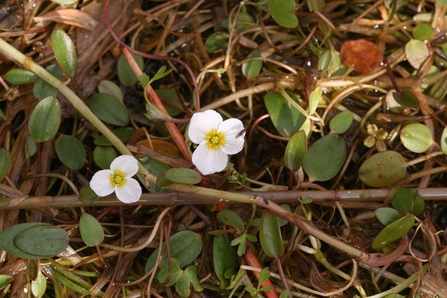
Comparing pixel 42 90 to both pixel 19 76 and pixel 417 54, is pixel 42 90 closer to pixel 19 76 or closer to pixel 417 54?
pixel 19 76

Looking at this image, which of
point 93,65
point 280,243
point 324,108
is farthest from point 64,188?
point 324,108

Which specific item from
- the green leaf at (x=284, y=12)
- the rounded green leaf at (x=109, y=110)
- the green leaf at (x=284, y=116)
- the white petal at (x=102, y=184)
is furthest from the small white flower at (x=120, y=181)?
the green leaf at (x=284, y=12)

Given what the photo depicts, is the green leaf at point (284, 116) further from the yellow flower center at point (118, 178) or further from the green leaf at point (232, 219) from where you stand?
the yellow flower center at point (118, 178)

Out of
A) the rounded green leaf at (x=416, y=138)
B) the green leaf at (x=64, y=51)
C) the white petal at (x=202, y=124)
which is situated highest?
the green leaf at (x=64, y=51)

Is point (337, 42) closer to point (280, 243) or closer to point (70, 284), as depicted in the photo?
point (280, 243)

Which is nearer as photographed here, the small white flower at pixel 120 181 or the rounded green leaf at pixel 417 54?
the small white flower at pixel 120 181

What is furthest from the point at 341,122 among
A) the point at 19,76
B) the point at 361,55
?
the point at 19,76
